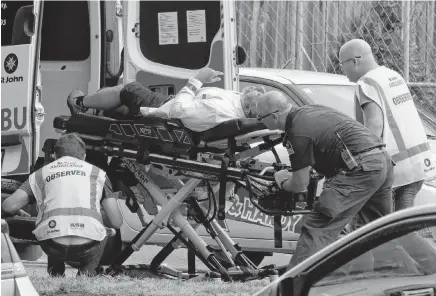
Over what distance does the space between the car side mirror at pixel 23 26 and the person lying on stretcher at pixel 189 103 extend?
1.04 metres

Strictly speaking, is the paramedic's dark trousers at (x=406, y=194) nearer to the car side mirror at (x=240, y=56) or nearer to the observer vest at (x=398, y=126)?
the observer vest at (x=398, y=126)

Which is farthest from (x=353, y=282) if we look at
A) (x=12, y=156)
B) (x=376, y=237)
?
(x=12, y=156)

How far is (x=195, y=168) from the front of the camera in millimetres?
8211

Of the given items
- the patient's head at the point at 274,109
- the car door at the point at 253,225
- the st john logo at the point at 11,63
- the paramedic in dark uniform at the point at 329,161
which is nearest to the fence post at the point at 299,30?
the car door at the point at 253,225

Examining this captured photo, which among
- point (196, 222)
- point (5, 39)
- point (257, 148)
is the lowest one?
point (196, 222)

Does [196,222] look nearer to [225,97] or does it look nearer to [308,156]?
[225,97]

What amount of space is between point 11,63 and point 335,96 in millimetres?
2758

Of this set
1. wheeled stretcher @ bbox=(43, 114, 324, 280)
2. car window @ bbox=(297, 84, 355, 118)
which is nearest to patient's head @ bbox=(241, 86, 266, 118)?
wheeled stretcher @ bbox=(43, 114, 324, 280)

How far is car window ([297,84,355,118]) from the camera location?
33.5 ft

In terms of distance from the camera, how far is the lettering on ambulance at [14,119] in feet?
31.9

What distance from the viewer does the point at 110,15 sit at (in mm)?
11359

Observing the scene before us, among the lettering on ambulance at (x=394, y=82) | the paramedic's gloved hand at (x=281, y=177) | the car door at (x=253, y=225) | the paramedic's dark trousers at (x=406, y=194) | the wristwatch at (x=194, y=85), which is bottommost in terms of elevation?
the car door at (x=253, y=225)

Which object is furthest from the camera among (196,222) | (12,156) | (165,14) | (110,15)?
(110,15)

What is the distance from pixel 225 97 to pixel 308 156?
1291mm
